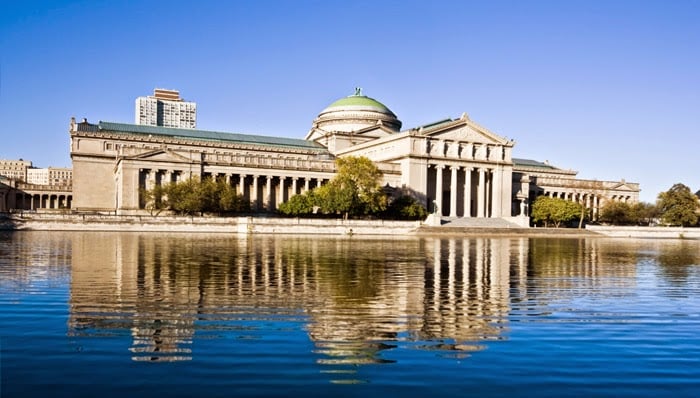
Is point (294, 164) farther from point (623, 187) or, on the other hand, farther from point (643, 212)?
→ point (623, 187)

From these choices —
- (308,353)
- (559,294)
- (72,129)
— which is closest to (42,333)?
(308,353)

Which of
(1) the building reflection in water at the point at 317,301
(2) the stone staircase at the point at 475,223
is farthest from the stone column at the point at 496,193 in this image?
(1) the building reflection in water at the point at 317,301

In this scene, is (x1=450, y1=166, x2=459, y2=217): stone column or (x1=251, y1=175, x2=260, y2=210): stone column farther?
(x1=450, y1=166, x2=459, y2=217): stone column

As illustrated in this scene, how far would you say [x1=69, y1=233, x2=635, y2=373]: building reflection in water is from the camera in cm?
1325

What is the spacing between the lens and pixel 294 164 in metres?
110

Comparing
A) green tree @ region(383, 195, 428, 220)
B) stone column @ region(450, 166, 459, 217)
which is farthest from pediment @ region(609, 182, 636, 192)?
green tree @ region(383, 195, 428, 220)

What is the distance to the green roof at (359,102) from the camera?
14016 centimetres

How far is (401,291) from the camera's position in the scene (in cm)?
2123

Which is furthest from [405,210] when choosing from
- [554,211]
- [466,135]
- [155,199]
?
[155,199]

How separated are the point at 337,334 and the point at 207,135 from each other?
111 meters

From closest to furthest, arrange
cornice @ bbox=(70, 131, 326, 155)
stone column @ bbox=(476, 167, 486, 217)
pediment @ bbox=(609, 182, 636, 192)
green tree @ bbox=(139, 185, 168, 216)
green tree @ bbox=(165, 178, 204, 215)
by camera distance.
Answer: green tree @ bbox=(165, 178, 204, 215)
green tree @ bbox=(139, 185, 168, 216)
cornice @ bbox=(70, 131, 326, 155)
stone column @ bbox=(476, 167, 486, 217)
pediment @ bbox=(609, 182, 636, 192)

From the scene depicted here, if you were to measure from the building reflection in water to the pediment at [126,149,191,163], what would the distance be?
218 feet

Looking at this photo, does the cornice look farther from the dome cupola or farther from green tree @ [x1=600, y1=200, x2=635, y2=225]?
green tree @ [x1=600, y1=200, x2=635, y2=225]

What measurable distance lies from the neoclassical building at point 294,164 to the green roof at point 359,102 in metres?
6.17
